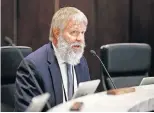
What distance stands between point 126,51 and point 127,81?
26 cm

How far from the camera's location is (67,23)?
2520 millimetres

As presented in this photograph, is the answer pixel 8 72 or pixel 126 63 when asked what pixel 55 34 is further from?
pixel 126 63

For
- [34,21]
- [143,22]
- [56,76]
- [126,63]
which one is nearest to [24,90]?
[56,76]

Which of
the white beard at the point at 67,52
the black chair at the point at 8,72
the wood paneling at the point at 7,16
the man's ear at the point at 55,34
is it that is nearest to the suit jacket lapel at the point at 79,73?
the white beard at the point at 67,52

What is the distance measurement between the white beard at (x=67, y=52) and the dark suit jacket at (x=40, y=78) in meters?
0.05

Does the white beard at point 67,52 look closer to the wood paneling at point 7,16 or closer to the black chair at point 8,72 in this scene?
the black chair at point 8,72

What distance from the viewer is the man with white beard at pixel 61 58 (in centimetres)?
238

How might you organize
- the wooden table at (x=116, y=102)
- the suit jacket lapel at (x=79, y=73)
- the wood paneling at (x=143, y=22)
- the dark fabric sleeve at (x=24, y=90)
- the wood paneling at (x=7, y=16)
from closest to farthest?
the wooden table at (x=116, y=102) → the dark fabric sleeve at (x=24, y=90) → the suit jacket lapel at (x=79, y=73) → the wood paneling at (x=7, y=16) → the wood paneling at (x=143, y=22)

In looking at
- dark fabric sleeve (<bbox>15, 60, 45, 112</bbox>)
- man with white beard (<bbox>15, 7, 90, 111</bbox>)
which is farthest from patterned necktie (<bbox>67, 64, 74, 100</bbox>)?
dark fabric sleeve (<bbox>15, 60, 45, 112</bbox>)

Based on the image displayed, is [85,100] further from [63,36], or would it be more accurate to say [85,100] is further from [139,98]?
[63,36]

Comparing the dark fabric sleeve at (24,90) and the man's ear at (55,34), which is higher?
the man's ear at (55,34)

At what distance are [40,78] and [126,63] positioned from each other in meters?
1.23

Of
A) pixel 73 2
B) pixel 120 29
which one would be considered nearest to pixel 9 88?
pixel 73 2

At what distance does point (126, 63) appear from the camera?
340 cm
